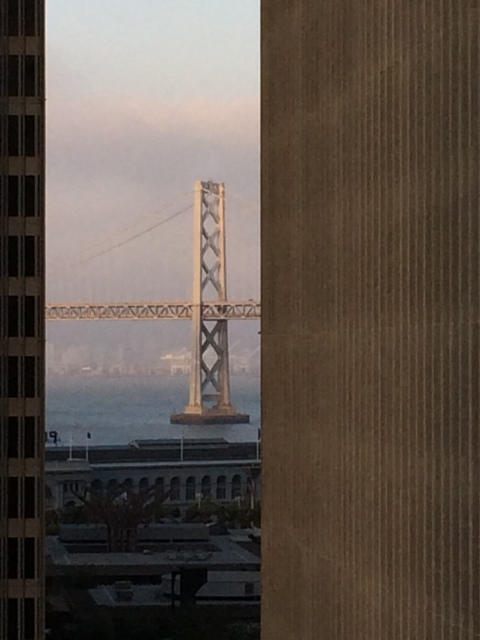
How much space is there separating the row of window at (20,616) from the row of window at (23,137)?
9.80 m

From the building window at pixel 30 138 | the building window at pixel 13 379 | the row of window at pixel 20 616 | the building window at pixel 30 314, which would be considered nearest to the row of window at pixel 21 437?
the building window at pixel 13 379

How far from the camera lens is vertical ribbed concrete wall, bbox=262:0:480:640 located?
2023 centimetres

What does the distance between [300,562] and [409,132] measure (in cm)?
1017

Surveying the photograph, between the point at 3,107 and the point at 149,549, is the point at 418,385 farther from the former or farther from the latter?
the point at 149,549

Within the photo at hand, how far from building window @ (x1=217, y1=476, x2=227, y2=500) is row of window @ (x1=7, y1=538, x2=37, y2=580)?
234ft

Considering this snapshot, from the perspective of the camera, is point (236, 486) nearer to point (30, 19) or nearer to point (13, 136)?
point (13, 136)

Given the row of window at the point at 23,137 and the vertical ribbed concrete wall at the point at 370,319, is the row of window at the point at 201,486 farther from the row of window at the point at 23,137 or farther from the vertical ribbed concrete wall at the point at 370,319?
the vertical ribbed concrete wall at the point at 370,319

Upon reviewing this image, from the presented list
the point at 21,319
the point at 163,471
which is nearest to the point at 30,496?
the point at 21,319

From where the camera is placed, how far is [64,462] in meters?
107

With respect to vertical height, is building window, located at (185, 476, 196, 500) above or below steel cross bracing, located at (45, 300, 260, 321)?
below

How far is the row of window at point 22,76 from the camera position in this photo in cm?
3716

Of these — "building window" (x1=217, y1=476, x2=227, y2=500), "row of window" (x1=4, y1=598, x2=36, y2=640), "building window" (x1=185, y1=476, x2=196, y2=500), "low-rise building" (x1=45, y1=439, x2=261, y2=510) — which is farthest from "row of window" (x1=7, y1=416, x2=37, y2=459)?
"building window" (x1=217, y1=476, x2=227, y2=500)

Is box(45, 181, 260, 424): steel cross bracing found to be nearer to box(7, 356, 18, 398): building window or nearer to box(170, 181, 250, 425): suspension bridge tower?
box(170, 181, 250, 425): suspension bridge tower

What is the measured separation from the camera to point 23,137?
122 ft
